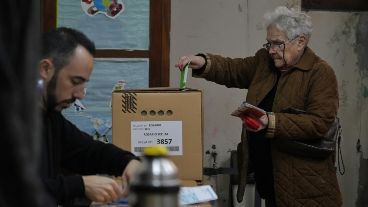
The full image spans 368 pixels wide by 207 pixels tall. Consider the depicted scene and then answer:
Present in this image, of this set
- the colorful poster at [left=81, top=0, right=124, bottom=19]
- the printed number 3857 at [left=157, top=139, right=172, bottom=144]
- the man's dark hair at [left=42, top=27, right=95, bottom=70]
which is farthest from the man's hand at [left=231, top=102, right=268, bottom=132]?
the colorful poster at [left=81, top=0, right=124, bottom=19]

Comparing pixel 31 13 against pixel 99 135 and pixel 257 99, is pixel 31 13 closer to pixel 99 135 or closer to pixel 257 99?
pixel 257 99

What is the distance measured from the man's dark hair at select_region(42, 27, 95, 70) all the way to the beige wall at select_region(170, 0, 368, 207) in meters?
1.65

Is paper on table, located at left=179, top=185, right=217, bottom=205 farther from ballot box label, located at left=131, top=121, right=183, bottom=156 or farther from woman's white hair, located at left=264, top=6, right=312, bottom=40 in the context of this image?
woman's white hair, located at left=264, top=6, right=312, bottom=40

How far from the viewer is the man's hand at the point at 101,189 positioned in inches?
59.0

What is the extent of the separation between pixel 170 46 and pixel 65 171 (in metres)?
1.49

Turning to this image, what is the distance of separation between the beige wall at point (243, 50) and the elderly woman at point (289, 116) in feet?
2.20

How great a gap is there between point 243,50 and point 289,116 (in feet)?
3.53

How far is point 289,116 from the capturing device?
243 cm

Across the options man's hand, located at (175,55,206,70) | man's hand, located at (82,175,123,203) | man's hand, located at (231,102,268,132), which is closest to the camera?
man's hand, located at (82,175,123,203)

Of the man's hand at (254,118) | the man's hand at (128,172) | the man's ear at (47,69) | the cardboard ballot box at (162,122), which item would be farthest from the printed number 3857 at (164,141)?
the man's ear at (47,69)

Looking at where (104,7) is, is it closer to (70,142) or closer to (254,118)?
(254,118)

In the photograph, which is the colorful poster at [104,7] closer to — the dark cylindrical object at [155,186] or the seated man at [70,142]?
the seated man at [70,142]

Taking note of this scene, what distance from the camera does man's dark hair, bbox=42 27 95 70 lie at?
165 cm

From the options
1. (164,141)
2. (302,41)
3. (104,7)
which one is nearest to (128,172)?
(164,141)
